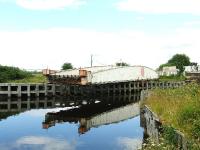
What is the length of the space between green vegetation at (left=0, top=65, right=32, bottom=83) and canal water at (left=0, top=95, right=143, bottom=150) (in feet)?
74.2

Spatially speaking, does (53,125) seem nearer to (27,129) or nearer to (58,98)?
(27,129)

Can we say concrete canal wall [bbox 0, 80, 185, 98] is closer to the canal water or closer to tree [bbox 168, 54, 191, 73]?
the canal water

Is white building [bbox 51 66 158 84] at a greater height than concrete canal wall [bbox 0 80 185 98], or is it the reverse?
white building [bbox 51 66 158 84]

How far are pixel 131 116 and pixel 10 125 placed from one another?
12685mm

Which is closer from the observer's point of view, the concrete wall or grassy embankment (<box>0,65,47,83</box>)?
the concrete wall

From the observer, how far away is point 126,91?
3349 inches

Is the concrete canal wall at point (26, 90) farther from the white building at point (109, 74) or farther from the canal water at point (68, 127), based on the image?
the canal water at point (68, 127)

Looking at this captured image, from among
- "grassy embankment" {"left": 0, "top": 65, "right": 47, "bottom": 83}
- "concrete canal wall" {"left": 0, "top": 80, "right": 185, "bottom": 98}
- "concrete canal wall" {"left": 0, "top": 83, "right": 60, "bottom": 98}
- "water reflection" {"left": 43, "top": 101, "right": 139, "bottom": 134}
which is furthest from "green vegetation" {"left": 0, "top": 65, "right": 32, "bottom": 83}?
"water reflection" {"left": 43, "top": 101, "right": 139, "bottom": 134}

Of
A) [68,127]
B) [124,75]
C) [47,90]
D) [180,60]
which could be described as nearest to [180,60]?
[180,60]

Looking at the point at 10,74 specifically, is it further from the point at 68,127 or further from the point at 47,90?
the point at 68,127

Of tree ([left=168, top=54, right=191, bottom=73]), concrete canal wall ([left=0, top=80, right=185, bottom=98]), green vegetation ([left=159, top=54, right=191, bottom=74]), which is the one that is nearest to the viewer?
concrete canal wall ([left=0, top=80, right=185, bottom=98])

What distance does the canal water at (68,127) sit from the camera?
29.2 m

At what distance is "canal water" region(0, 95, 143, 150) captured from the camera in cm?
2925

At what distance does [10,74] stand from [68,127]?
48.6 m
